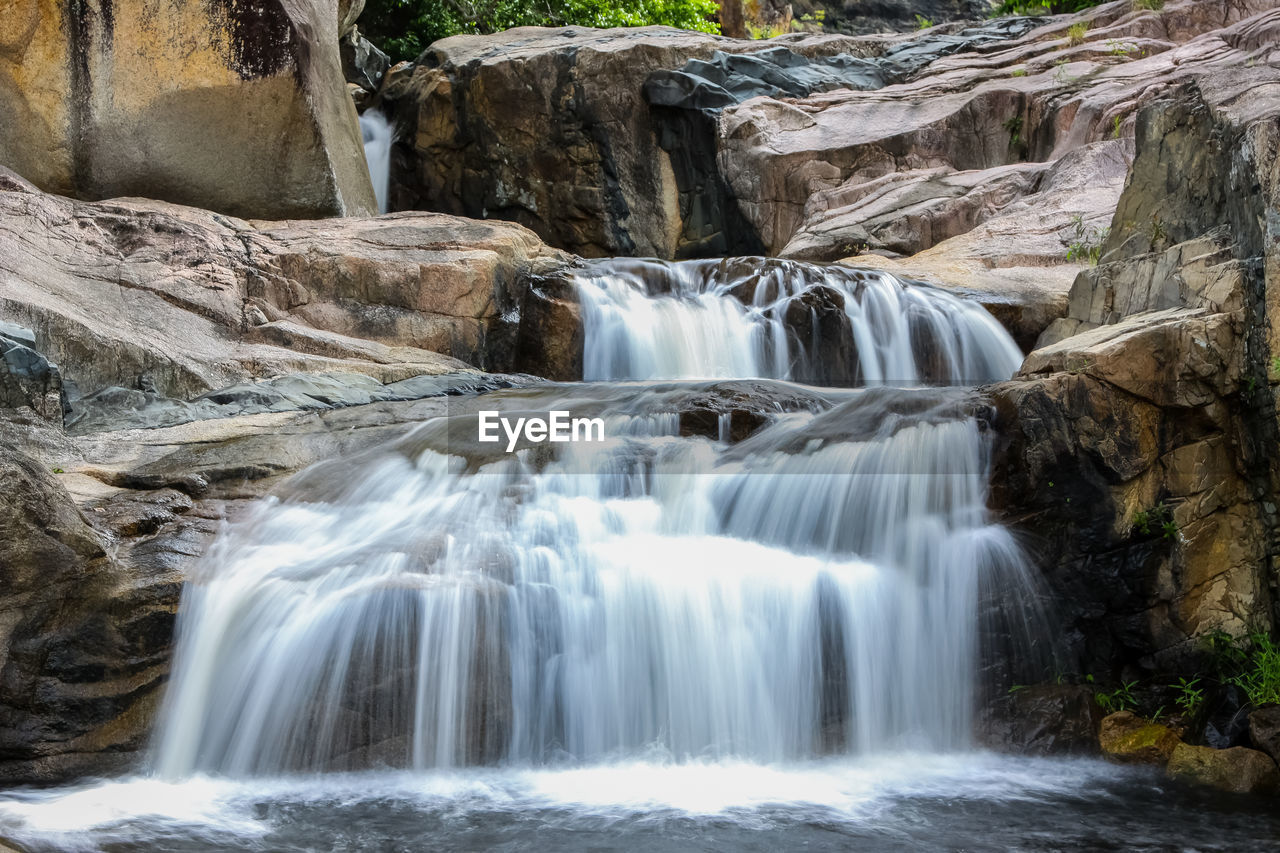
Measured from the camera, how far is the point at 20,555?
16.2 feet

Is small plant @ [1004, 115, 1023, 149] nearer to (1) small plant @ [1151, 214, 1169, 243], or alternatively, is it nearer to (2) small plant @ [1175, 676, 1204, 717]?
(1) small plant @ [1151, 214, 1169, 243]

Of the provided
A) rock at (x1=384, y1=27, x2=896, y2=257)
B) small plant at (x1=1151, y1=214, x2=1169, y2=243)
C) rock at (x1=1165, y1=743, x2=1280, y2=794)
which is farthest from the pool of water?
rock at (x1=384, y1=27, x2=896, y2=257)

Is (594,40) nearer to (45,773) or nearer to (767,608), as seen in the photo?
(767,608)

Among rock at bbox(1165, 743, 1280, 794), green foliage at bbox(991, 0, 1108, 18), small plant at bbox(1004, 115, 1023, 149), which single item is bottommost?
rock at bbox(1165, 743, 1280, 794)

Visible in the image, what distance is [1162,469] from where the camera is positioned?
5.76 m

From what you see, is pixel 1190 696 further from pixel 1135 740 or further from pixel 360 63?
pixel 360 63

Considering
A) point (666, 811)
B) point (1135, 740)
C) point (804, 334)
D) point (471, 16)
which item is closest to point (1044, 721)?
point (1135, 740)

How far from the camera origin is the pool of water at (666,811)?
416cm

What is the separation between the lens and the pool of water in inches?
164

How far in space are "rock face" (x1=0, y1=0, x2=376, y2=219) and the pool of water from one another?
7.09 metres

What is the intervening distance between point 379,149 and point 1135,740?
1437 centimetres

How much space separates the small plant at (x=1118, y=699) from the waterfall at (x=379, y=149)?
1322 centimetres

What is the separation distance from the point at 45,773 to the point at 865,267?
8247 millimetres

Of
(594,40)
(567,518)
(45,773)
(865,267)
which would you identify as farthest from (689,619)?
(594,40)
